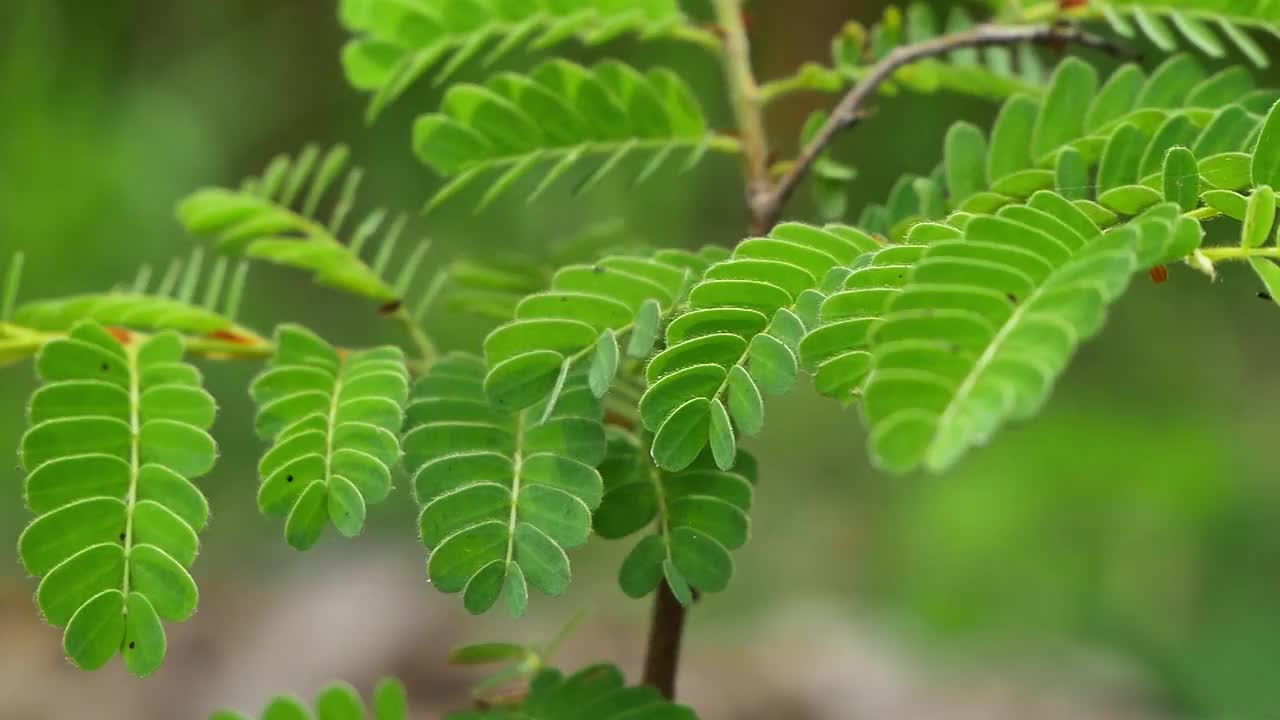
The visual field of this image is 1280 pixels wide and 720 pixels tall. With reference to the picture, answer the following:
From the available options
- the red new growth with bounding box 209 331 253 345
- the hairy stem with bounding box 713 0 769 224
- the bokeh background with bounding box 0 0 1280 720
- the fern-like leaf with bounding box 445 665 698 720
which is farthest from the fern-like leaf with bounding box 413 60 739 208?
the bokeh background with bounding box 0 0 1280 720

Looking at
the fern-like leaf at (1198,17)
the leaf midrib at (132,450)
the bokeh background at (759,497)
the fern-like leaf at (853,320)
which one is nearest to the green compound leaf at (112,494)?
the leaf midrib at (132,450)

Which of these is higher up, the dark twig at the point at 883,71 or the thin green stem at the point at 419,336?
the dark twig at the point at 883,71

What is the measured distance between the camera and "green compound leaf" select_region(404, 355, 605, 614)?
411 mm

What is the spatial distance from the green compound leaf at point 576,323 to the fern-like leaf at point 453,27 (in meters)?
0.19

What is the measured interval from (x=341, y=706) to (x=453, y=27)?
1.12 ft

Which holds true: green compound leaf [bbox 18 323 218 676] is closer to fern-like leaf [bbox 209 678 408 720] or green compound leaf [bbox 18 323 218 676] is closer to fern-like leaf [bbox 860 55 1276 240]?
fern-like leaf [bbox 209 678 408 720]

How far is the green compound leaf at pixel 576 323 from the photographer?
43 cm

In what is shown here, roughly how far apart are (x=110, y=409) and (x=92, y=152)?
218 cm

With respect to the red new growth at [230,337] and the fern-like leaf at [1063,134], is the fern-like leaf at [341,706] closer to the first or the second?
the red new growth at [230,337]

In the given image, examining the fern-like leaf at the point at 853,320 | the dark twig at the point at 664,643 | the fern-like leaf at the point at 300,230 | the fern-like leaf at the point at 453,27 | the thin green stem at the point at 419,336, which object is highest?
the fern-like leaf at the point at 453,27

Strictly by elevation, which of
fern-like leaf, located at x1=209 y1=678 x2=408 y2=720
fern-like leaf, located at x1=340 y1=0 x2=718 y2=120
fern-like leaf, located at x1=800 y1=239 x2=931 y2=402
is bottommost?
fern-like leaf, located at x1=209 y1=678 x2=408 y2=720

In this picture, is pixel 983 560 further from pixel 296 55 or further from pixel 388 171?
pixel 296 55

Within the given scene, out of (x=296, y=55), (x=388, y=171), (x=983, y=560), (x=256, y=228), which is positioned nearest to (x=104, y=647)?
(x=256, y=228)

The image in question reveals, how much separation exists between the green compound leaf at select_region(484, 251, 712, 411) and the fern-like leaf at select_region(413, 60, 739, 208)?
9 centimetres
